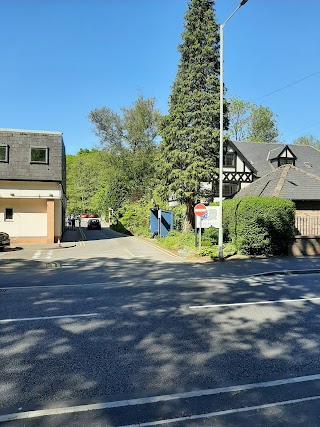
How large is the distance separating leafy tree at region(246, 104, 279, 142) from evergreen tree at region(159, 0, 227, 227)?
1383 inches

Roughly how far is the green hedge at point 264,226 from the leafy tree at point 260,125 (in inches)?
1751

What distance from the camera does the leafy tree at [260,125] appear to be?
2371 inches

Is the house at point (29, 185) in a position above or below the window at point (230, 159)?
below

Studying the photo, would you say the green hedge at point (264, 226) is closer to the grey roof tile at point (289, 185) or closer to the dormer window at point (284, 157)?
the grey roof tile at point (289, 185)

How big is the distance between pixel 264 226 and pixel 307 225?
12.3 feet

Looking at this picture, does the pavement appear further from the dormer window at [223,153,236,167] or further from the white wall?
the dormer window at [223,153,236,167]

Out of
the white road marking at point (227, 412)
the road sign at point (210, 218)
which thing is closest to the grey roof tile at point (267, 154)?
the road sign at point (210, 218)

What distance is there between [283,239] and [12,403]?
1661 centimetres

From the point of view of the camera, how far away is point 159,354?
18.2ft

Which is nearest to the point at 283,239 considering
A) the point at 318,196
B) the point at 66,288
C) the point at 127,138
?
the point at 318,196

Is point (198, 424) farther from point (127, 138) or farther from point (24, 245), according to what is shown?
point (127, 138)

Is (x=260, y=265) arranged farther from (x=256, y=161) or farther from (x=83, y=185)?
(x=83, y=185)

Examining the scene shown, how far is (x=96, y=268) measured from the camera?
1529 centimetres

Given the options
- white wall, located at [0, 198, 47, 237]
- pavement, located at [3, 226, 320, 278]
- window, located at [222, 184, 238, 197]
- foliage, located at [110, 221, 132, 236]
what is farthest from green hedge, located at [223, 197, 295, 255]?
foliage, located at [110, 221, 132, 236]
